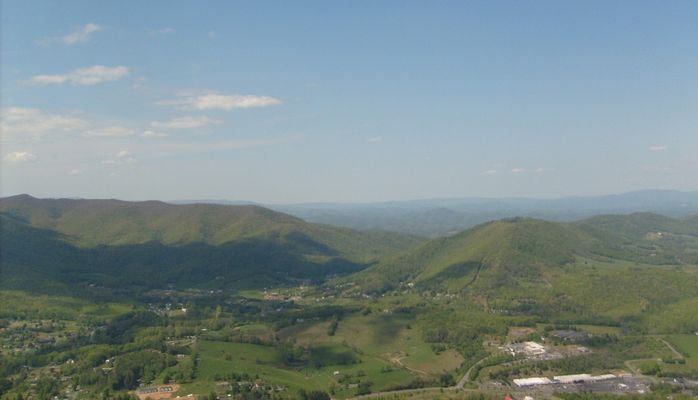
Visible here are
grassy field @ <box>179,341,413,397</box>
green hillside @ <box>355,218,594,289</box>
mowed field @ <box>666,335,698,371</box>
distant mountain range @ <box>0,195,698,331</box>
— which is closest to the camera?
grassy field @ <box>179,341,413,397</box>

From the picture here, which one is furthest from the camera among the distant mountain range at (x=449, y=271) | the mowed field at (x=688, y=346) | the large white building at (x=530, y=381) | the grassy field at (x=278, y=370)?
the distant mountain range at (x=449, y=271)

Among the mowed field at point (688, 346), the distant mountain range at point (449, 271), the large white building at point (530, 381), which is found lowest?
the large white building at point (530, 381)

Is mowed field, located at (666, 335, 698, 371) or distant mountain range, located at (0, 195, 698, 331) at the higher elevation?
distant mountain range, located at (0, 195, 698, 331)

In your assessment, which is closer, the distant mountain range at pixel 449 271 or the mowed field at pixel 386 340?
the mowed field at pixel 386 340

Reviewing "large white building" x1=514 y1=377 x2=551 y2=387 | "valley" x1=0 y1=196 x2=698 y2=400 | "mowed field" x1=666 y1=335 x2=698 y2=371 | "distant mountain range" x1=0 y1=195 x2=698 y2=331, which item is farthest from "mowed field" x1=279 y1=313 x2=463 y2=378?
"mowed field" x1=666 y1=335 x2=698 y2=371

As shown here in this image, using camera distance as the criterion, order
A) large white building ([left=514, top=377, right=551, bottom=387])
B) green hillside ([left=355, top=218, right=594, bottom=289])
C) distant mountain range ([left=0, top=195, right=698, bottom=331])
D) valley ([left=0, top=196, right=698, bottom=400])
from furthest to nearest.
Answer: green hillside ([left=355, top=218, right=594, bottom=289]), distant mountain range ([left=0, top=195, right=698, bottom=331]), valley ([left=0, top=196, right=698, bottom=400]), large white building ([left=514, top=377, right=551, bottom=387])

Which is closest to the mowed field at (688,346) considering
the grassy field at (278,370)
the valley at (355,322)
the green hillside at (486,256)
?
the valley at (355,322)

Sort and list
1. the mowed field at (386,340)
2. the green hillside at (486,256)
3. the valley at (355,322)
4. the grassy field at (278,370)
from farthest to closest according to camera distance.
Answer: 1. the green hillside at (486,256)
2. the mowed field at (386,340)
3. the valley at (355,322)
4. the grassy field at (278,370)

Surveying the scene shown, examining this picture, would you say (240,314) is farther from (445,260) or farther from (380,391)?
(445,260)

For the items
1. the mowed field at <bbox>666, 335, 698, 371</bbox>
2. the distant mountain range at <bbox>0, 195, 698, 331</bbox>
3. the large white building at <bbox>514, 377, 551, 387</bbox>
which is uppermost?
the distant mountain range at <bbox>0, 195, 698, 331</bbox>

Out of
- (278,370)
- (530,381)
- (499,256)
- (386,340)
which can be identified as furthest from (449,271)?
(278,370)

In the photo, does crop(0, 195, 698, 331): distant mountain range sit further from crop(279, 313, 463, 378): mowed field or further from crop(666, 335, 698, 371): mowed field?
crop(279, 313, 463, 378): mowed field

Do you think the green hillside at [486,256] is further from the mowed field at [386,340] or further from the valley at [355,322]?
the mowed field at [386,340]
